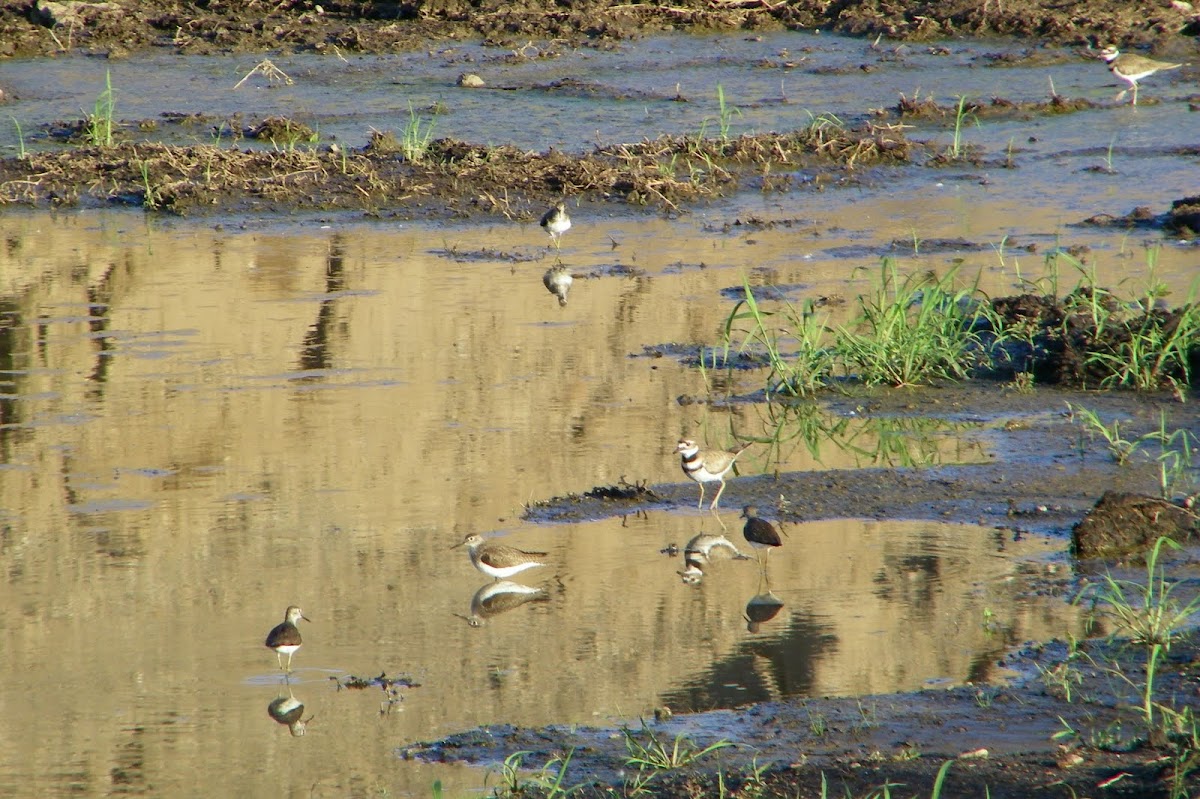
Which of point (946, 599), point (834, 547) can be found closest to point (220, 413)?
point (834, 547)

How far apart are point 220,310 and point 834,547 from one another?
6.05 m

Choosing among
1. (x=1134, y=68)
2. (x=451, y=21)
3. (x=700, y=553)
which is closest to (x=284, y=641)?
(x=700, y=553)

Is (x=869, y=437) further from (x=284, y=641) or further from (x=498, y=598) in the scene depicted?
(x=284, y=641)

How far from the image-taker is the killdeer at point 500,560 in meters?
6.52

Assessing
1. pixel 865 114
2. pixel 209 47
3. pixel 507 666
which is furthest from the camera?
pixel 209 47

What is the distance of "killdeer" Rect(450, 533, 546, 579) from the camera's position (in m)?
6.52

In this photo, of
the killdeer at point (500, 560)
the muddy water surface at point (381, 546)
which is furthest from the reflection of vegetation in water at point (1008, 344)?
the killdeer at point (500, 560)

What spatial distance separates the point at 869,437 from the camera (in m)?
8.54

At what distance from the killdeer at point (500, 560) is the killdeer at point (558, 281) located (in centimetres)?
516

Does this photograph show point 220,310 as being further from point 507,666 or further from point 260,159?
point 507,666

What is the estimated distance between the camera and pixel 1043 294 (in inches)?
417

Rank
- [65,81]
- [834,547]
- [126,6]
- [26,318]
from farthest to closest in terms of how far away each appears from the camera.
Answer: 1. [126,6]
2. [65,81]
3. [26,318]
4. [834,547]

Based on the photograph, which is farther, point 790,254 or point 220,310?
point 790,254

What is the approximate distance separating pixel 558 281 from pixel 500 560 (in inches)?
231
